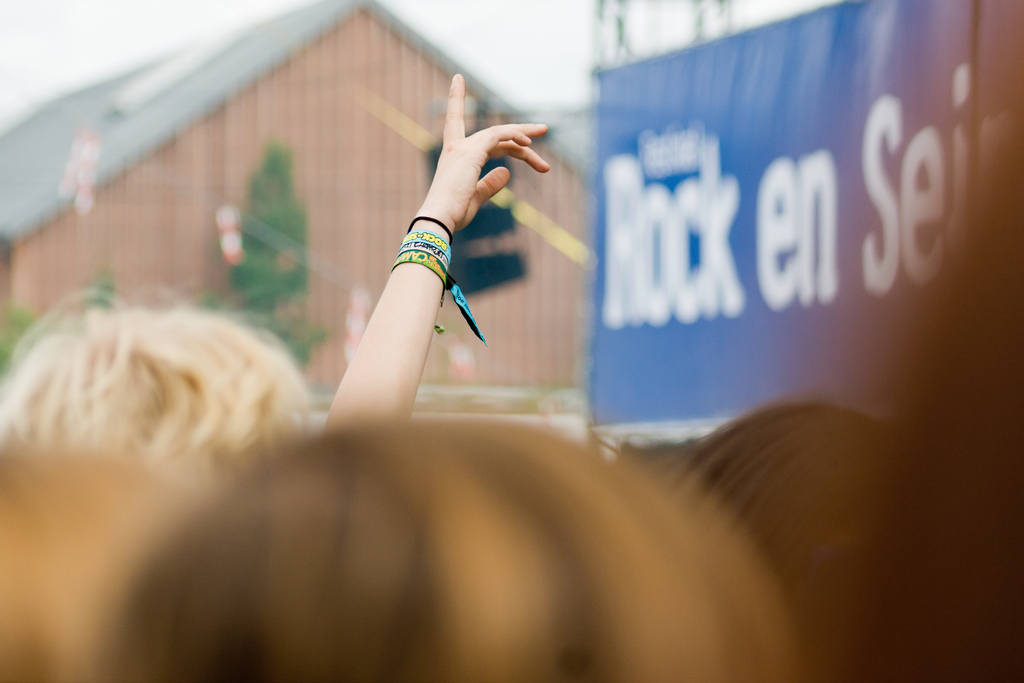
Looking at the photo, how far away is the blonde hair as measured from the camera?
840 mm

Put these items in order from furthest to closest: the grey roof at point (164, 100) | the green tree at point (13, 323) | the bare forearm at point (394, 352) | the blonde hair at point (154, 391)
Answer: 1. the grey roof at point (164, 100)
2. the green tree at point (13, 323)
3. the blonde hair at point (154, 391)
4. the bare forearm at point (394, 352)

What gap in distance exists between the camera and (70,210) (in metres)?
19.3

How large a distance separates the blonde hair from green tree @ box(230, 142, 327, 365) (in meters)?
17.8

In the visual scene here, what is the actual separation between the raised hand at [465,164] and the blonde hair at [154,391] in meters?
0.23

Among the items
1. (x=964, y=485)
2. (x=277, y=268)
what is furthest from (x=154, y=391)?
(x=277, y=268)

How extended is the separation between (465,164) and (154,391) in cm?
38

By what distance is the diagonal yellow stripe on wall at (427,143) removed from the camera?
57.7 ft

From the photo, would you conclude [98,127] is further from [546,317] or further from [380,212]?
[546,317]

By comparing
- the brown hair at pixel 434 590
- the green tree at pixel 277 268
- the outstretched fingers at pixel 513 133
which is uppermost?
the green tree at pixel 277 268

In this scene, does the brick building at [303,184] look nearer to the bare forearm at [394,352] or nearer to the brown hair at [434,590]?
the bare forearm at [394,352]

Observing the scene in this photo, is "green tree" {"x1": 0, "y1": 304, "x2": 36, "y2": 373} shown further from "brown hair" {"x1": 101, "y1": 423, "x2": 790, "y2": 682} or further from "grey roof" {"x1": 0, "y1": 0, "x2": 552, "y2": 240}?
"brown hair" {"x1": 101, "y1": 423, "x2": 790, "y2": 682}

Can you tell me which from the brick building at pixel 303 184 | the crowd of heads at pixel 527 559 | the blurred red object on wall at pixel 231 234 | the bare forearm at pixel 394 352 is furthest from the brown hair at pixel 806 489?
the blurred red object on wall at pixel 231 234

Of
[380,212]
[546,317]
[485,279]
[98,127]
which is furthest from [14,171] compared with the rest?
[485,279]

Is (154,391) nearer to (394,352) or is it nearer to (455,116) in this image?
(394,352)
